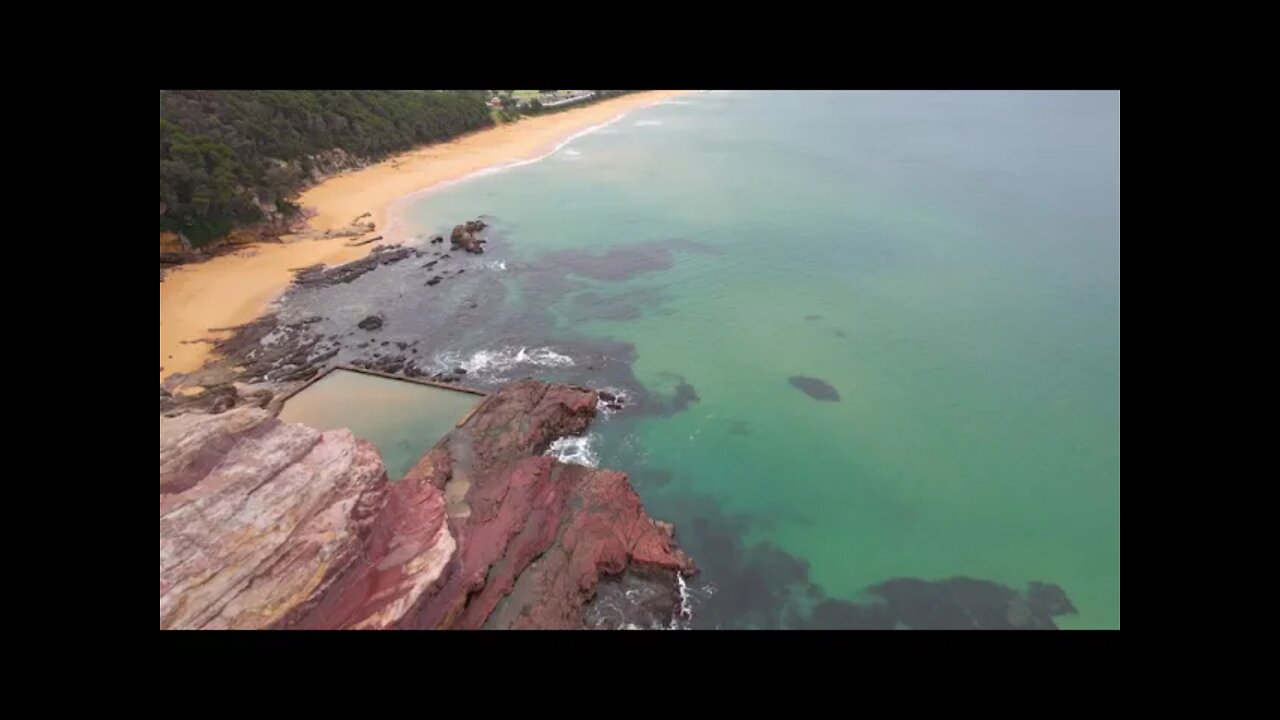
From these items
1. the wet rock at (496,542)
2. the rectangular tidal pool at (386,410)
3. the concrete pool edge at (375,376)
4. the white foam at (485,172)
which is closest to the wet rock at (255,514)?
the wet rock at (496,542)

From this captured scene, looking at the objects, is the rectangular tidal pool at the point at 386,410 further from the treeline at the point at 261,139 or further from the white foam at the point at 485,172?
the white foam at the point at 485,172

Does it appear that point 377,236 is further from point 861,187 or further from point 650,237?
point 861,187

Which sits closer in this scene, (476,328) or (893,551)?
A: (893,551)

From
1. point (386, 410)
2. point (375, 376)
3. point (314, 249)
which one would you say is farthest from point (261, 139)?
point (386, 410)

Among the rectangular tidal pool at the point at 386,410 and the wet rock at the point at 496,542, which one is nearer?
the wet rock at the point at 496,542

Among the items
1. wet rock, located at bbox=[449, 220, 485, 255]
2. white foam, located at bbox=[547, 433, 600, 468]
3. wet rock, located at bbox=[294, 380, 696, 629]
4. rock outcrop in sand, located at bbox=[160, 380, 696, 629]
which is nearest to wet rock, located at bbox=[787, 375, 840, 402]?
white foam, located at bbox=[547, 433, 600, 468]

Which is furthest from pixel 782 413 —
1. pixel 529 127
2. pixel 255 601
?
pixel 529 127
